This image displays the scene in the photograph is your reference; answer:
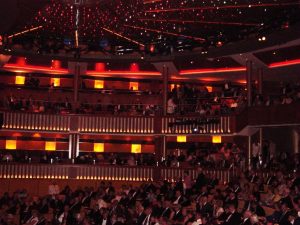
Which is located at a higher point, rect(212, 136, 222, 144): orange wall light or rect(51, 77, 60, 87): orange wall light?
rect(51, 77, 60, 87): orange wall light

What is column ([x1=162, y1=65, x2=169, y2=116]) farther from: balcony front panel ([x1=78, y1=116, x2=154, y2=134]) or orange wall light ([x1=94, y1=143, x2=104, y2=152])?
orange wall light ([x1=94, y1=143, x2=104, y2=152])

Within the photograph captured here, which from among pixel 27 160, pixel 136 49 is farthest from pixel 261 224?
pixel 27 160

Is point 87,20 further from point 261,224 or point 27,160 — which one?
point 27,160

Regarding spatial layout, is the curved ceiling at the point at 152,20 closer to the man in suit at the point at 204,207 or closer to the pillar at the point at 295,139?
the man in suit at the point at 204,207

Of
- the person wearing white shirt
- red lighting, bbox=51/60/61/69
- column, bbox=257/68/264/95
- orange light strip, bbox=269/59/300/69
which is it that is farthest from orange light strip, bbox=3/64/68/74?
orange light strip, bbox=269/59/300/69

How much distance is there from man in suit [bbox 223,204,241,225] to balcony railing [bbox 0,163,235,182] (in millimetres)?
9137

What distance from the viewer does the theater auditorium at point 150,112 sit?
13.8m

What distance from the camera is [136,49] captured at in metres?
21.6

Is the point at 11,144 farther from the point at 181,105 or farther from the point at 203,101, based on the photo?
the point at 203,101

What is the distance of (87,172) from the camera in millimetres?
22359

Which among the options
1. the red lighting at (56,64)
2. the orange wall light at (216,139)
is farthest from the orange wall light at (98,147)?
the orange wall light at (216,139)

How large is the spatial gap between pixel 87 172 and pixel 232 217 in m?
10.7

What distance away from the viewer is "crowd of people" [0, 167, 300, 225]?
1259cm

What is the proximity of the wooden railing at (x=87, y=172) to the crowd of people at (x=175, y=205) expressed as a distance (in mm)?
3483
